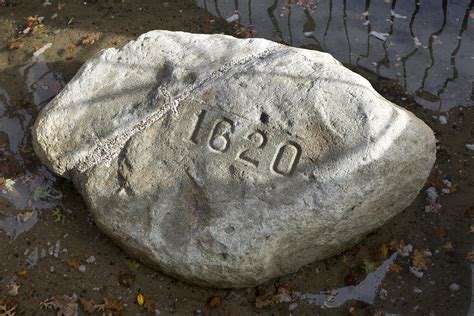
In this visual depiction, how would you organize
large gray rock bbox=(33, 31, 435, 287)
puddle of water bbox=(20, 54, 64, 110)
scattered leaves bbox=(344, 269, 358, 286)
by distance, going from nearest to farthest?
large gray rock bbox=(33, 31, 435, 287) → scattered leaves bbox=(344, 269, 358, 286) → puddle of water bbox=(20, 54, 64, 110)

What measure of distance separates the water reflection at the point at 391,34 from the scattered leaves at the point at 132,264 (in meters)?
3.24

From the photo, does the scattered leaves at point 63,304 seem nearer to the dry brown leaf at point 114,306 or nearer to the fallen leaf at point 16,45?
the dry brown leaf at point 114,306

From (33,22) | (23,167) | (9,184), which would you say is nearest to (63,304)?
(9,184)

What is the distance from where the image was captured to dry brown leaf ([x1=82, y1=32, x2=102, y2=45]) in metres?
6.26

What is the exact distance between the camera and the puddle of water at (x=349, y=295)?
4188 millimetres

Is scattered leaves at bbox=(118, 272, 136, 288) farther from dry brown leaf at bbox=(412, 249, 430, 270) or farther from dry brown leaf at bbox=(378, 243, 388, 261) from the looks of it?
dry brown leaf at bbox=(412, 249, 430, 270)

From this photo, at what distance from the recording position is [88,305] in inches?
165

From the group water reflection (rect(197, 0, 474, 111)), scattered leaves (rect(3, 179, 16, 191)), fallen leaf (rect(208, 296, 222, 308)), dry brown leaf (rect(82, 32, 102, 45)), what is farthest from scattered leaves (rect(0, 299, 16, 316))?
water reflection (rect(197, 0, 474, 111))

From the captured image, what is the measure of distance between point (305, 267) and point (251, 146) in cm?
115

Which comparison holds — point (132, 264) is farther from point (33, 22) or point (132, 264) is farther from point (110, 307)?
point (33, 22)

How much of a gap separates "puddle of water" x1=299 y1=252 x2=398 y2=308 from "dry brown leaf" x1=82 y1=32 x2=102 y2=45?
12.9ft

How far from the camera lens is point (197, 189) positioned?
13.0 feet

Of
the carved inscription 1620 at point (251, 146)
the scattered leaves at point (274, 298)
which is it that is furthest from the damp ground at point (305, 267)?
the carved inscription 1620 at point (251, 146)

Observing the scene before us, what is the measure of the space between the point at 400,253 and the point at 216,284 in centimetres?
160
